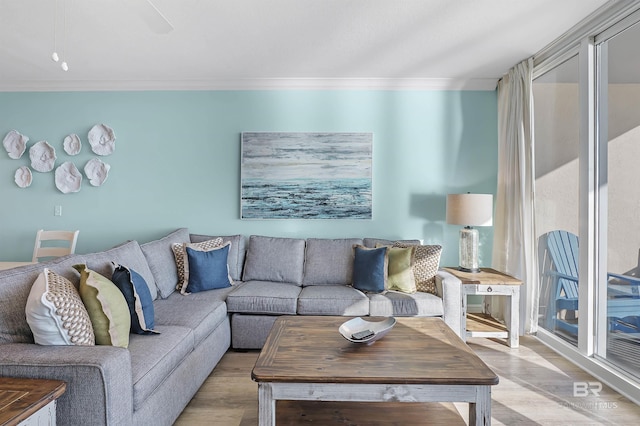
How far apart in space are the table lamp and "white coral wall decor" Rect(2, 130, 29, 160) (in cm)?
459

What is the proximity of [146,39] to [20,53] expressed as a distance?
1.32 metres

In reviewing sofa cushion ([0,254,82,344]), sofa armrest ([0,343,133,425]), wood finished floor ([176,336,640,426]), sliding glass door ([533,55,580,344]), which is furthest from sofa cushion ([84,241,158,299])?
sliding glass door ([533,55,580,344])

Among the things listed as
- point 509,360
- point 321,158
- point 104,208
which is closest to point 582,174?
point 509,360

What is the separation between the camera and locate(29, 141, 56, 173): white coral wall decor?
3869 millimetres

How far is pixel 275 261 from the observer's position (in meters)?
3.42

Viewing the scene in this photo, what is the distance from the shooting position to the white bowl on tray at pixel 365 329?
1.83 metres

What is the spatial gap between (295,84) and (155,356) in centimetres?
293

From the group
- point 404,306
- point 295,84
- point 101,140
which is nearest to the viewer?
point 404,306

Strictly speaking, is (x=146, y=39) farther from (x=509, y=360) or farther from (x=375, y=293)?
(x=509, y=360)

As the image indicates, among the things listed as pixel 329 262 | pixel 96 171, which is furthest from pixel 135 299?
pixel 96 171

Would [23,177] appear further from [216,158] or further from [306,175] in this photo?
[306,175]

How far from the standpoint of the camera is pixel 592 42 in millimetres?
2631
